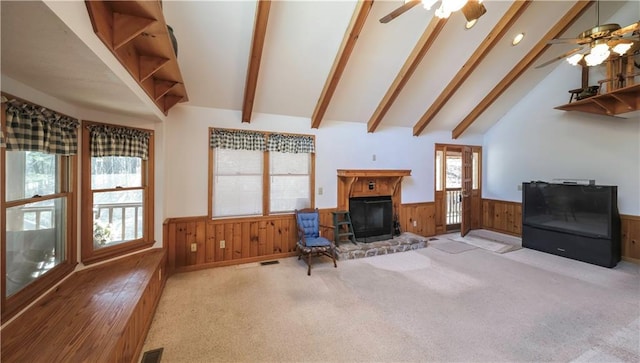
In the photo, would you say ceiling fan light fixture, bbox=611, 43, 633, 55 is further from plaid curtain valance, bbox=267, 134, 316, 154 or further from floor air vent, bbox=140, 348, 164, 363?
floor air vent, bbox=140, 348, 164, 363

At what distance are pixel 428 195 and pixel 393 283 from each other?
9.99ft

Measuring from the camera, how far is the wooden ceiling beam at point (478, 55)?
10.9 feet

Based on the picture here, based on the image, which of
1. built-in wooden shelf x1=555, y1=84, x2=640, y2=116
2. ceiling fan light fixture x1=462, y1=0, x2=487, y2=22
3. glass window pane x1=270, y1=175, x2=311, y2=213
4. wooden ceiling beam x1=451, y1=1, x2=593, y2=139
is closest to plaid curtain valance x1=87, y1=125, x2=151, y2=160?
glass window pane x1=270, y1=175, x2=311, y2=213

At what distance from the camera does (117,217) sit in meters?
3.08

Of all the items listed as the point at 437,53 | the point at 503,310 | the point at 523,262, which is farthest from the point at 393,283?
the point at 437,53

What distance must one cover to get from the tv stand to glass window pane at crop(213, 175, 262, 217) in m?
5.18

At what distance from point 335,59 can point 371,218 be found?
9.93ft

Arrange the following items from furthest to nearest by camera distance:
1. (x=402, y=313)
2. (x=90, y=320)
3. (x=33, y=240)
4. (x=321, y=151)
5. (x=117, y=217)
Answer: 1. (x=321, y=151)
2. (x=117, y=217)
3. (x=402, y=313)
4. (x=33, y=240)
5. (x=90, y=320)

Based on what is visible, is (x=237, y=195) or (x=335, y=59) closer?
(x=335, y=59)

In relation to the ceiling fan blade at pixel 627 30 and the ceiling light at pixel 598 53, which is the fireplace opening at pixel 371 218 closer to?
the ceiling light at pixel 598 53

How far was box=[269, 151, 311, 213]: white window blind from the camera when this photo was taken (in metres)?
4.39

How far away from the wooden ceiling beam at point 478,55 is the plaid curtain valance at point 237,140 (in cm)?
332

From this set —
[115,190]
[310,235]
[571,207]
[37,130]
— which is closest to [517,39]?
[571,207]

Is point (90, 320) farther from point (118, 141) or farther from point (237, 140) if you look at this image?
point (237, 140)
